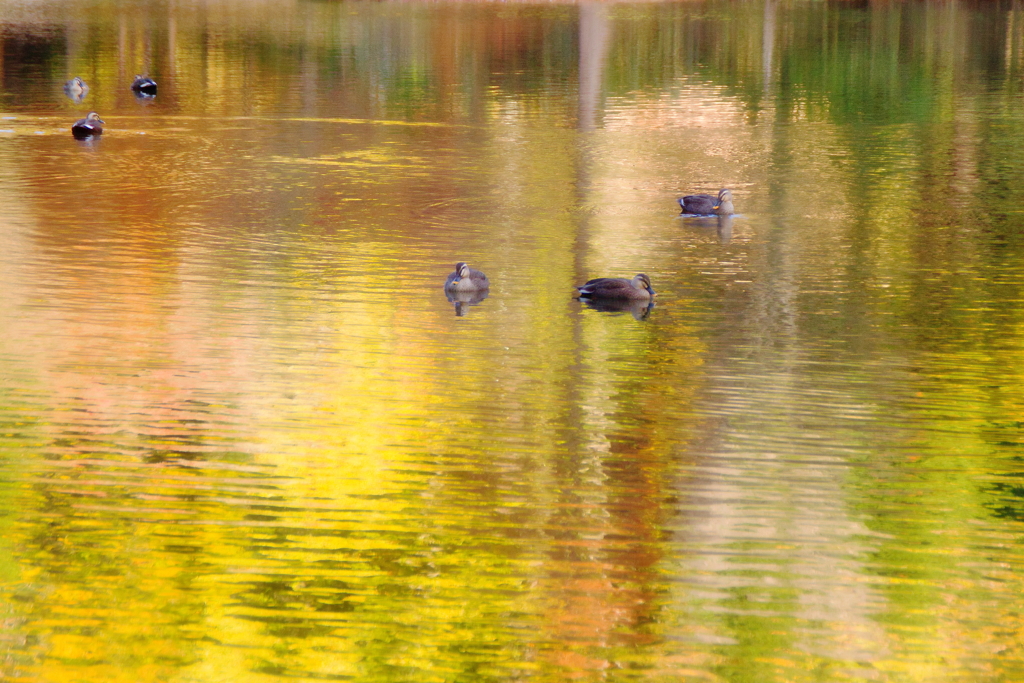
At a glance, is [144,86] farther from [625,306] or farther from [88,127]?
[625,306]

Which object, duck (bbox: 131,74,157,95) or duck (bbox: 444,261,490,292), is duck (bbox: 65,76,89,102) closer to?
duck (bbox: 131,74,157,95)

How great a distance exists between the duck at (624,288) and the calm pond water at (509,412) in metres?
0.32

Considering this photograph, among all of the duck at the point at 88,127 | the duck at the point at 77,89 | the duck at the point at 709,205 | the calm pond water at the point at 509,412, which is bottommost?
the calm pond water at the point at 509,412

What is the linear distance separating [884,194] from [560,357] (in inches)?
443

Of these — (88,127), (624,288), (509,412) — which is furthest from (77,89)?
(509,412)

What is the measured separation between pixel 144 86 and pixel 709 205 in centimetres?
2086

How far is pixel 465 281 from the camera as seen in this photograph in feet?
52.8

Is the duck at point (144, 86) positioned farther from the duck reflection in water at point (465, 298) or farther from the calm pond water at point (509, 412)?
the duck reflection in water at point (465, 298)

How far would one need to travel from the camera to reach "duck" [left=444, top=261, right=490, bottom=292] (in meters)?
16.0

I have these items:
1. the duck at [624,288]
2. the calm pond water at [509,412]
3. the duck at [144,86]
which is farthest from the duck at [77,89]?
the duck at [624,288]

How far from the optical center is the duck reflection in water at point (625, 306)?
625 inches

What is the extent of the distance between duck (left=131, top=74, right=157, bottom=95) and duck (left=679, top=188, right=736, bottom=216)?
2047 cm

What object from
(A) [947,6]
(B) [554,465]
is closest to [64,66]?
(B) [554,465]

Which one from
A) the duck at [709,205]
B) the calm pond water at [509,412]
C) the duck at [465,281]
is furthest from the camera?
the duck at [709,205]
